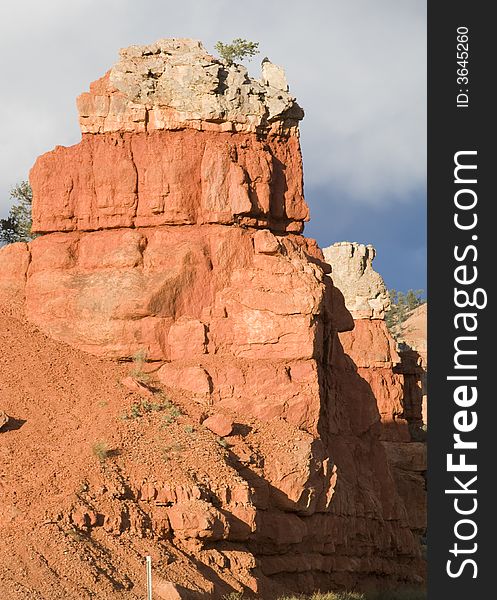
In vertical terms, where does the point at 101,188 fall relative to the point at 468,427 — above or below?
above

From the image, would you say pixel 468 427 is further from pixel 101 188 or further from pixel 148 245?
pixel 101 188

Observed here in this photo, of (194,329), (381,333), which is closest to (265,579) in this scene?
(194,329)

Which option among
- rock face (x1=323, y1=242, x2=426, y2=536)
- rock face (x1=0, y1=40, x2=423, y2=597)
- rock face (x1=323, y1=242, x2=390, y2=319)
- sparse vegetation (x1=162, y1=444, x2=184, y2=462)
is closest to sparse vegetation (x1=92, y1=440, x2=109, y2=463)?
sparse vegetation (x1=162, y1=444, x2=184, y2=462)

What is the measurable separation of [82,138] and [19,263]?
11.0 ft

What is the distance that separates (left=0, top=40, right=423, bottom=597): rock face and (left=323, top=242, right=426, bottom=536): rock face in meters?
16.2

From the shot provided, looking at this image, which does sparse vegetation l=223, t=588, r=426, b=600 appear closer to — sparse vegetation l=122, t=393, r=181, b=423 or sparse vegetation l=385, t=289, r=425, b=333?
sparse vegetation l=122, t=393, r=181, b=423

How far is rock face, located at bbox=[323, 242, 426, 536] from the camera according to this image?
4659cm

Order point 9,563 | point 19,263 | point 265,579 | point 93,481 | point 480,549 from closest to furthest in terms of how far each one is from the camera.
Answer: point 480,549 → point 9,563 → point 93,481 → point 265,579 → point 19,263

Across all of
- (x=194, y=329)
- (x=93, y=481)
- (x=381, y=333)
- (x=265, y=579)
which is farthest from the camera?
(x=381, y=333)

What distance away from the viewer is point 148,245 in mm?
27000

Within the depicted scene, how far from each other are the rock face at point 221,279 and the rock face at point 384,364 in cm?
1621

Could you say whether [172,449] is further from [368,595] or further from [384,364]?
[384,364]

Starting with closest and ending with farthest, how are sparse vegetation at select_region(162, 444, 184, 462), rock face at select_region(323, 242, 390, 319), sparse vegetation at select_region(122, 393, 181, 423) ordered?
1. sparse vegetation at select_region(162, 444, 184, 462)
2. sparse vegetation at select_region(122, 393, 181, 423)
3. rock face at select_region(323, 242, 390, 319)

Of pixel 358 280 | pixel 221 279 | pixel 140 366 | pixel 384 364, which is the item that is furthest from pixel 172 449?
pixel 358 280
